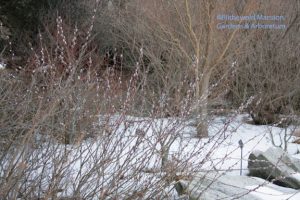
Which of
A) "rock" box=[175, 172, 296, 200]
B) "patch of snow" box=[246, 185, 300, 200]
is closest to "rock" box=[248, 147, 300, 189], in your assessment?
"rock" box=[175, 172, 296, 200]

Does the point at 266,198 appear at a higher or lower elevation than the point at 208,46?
lower

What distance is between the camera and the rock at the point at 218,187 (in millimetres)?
4449

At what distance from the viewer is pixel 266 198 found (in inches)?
211

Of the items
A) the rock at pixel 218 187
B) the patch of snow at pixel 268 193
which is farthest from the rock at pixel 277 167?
the patch of snow at pixel 268 193

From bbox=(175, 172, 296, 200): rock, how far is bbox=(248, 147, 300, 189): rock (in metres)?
0.16

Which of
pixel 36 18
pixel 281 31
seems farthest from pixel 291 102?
pixel 36 18

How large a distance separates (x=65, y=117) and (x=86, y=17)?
1286cm

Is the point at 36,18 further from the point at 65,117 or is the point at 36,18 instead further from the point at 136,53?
the point at 65,117

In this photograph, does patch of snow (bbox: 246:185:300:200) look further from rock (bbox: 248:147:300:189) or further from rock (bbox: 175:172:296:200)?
rock (bbox: 248:147:300:189)

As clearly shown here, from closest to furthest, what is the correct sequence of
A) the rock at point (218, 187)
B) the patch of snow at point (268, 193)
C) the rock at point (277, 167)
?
the rock at point (218, 187)
the patch of snow at point (268, 193)
the rock at point (277, 167)

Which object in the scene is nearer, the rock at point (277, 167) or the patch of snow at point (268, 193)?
the patch of snow at point (268, 193)

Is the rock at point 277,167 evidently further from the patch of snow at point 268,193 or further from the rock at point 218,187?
the patch of snow at point 268,193

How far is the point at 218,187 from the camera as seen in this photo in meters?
5.27

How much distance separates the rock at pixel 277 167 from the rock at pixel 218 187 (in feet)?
0.53
